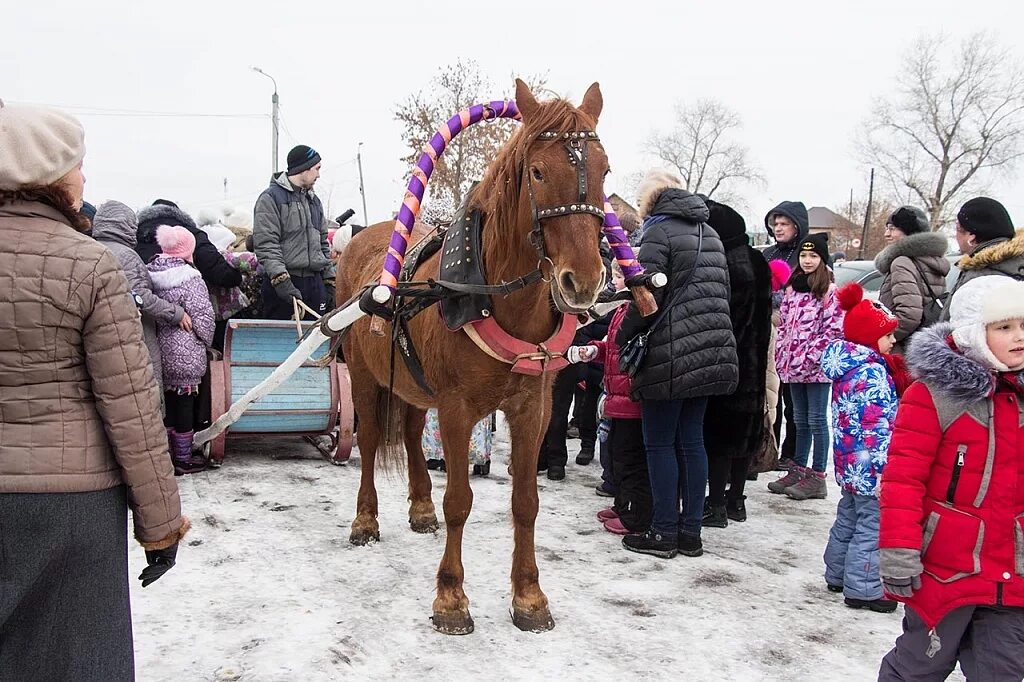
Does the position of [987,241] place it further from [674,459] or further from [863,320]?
[674,459]

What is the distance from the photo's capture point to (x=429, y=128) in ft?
87.9

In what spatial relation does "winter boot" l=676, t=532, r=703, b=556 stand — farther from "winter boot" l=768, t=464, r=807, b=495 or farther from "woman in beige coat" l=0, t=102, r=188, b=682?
"woman in beige coat" l=0, t=102, r=188, b=682

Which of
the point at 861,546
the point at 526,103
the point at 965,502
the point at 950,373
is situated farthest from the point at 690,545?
the point at 526,103

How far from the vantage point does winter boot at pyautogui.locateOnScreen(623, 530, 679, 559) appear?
14.3 feet

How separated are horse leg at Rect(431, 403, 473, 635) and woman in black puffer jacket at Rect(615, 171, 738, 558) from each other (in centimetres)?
125

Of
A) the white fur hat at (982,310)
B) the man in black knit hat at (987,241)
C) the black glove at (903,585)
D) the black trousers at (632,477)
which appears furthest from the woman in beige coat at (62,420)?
the man in black knit hat at (987,241)

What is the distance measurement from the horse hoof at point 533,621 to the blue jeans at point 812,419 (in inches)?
128

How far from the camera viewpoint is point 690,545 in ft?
14.5

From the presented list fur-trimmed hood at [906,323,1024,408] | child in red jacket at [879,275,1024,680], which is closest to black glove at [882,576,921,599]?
child in red jacket at [879,275,1024,680]

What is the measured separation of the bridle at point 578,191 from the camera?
2.80 meters

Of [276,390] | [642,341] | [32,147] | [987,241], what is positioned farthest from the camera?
[276,390]

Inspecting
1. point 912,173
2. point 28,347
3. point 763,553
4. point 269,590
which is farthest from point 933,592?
point 912,173

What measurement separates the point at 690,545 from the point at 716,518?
657 millimetres

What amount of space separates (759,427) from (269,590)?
324 cm
